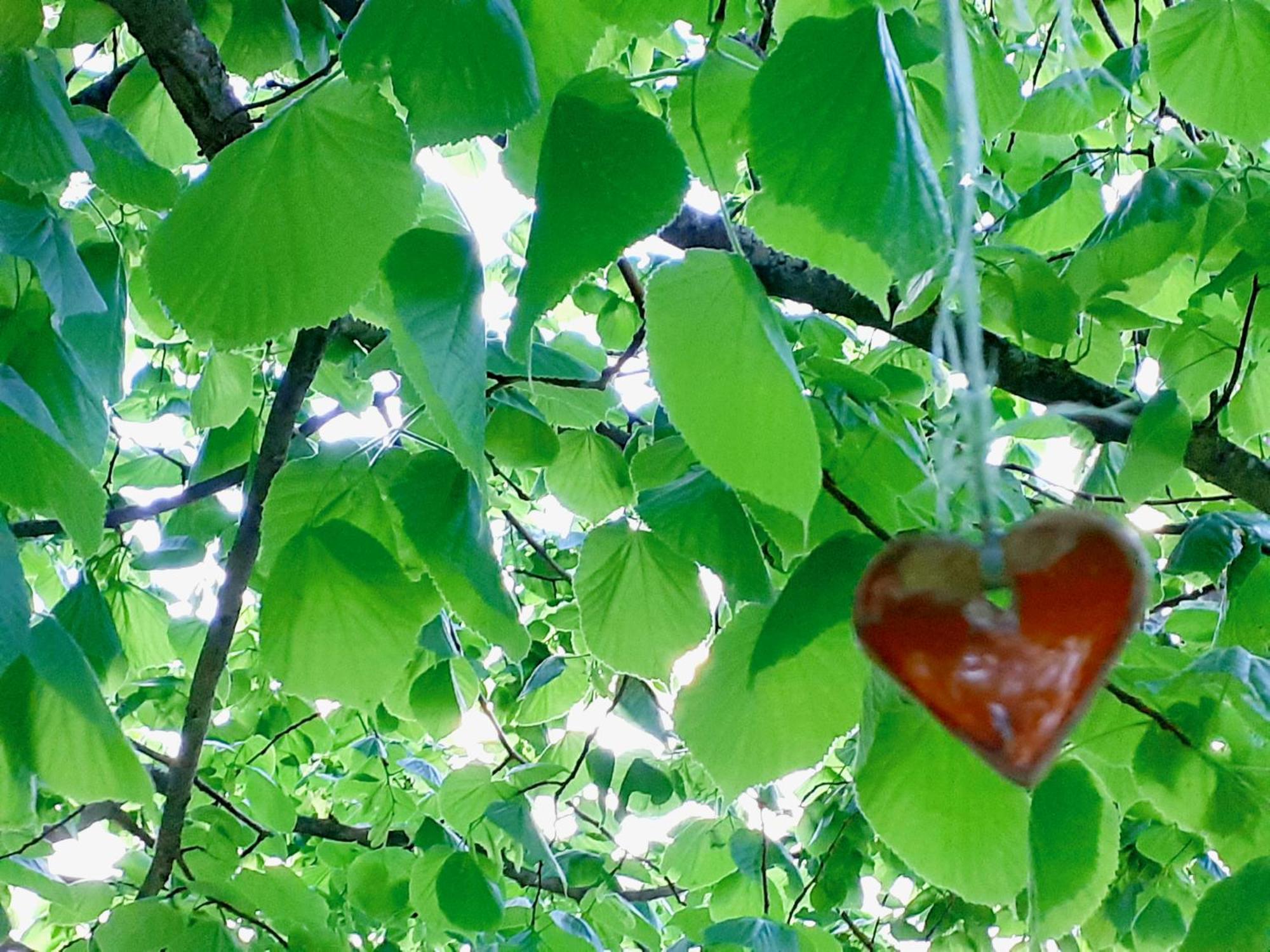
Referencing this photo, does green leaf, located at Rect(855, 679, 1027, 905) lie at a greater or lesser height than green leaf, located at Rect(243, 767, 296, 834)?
greater

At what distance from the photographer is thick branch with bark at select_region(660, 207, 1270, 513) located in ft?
2.40

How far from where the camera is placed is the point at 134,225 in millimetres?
1215

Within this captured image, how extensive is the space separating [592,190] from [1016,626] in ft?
0.62

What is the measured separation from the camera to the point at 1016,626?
18cm

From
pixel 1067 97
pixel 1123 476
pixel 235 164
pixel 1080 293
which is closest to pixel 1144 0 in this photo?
pixel 1067 97

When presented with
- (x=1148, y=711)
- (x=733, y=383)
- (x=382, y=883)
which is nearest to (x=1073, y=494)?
(x=1148, y=711)

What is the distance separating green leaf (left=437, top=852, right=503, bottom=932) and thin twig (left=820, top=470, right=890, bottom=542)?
59cm

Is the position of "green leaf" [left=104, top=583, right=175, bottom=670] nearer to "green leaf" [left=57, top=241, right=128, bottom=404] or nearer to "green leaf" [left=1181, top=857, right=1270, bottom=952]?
"green leaf" [left=57, top=241, right=128, bottom=404]

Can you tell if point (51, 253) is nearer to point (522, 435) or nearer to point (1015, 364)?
point (522, 435)

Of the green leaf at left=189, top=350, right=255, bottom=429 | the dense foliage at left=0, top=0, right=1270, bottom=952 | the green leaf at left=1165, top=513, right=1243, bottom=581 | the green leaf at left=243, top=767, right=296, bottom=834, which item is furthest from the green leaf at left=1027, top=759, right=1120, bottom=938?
the green leaf at left=243, top=767, right=296, bottom=834

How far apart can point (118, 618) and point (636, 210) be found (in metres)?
1.00

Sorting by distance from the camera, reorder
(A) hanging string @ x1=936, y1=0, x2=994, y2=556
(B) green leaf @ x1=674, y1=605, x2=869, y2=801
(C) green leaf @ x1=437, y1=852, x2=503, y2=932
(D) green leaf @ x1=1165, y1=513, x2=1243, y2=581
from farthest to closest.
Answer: (C) green leaf @ x1=437, y1=852, x2=503, y2=932, (D) green leaf @ x1=1165, y1=513, x2=1243, y2=581, (B) green leaf @ x1=674, y1=605, x2=869, y2=801, (A) hanging string @ x1=936, y1=0, x2=994, y2=556

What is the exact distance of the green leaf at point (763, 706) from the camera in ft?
1.35

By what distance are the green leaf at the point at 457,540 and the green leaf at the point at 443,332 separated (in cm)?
11
